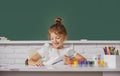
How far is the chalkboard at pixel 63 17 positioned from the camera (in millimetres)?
2861

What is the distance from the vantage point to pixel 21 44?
9.72ft

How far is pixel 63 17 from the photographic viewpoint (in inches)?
113

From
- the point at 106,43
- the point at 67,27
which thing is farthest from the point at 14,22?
the point at 106,43

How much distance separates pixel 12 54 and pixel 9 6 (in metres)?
0.52

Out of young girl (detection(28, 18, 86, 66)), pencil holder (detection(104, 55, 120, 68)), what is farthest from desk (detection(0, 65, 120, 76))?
young girl (detection(28, 18, 86, 66))

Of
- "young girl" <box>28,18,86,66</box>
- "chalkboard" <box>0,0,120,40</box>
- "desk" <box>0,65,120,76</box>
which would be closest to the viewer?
"desk" <box>0,65,120,76</box>

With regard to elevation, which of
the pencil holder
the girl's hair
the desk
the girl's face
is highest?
the girl's hair

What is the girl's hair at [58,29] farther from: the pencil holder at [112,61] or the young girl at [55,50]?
the pencil holder at [112,61]

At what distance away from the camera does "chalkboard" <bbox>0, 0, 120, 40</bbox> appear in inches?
113

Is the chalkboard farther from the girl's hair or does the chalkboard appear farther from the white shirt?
the white shirt

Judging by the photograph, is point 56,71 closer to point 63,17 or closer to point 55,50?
point 55,50

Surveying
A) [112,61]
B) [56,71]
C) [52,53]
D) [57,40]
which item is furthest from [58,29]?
[56,71]

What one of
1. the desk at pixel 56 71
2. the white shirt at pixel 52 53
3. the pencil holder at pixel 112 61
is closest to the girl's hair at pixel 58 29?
the white shirt at pixel 52 53

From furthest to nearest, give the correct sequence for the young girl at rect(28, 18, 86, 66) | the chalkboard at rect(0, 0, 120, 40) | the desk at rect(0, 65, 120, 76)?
the chalkboard at rect(0, 0, 120, 40) → the young girl at rect(28, 18, 86, 66) → the desk at rect(0, 65, 120, 76)
